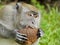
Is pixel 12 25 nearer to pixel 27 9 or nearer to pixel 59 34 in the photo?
pixel 27 9

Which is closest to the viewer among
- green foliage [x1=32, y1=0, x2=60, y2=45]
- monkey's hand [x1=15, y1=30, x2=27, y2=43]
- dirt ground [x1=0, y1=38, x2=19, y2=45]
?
monkey's hand [x1=15, y1=30, x2=27, y2=43]

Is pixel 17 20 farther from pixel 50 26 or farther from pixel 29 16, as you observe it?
pixel 50 26

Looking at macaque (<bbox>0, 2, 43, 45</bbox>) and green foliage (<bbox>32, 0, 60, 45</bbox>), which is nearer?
macaque (<bbox>0, 2, 43, 45</bbox>)

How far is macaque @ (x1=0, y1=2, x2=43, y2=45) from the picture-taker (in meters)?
3.37

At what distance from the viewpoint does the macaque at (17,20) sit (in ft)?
11.1

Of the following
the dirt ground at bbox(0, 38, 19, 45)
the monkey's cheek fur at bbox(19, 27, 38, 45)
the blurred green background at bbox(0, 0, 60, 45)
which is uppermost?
the monkey's cheek fur at bbox(19, 27, 38, 45)

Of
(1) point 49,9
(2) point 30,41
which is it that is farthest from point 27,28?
(1) point 49,9

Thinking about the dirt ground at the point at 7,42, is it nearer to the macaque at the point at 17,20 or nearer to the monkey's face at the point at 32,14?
the macaque at the point at 17,20

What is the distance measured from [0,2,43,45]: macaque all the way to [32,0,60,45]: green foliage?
2.42 feet

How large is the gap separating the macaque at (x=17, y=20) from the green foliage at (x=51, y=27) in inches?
29.0

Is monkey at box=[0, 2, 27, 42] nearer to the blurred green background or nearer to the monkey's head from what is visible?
the monkey's head

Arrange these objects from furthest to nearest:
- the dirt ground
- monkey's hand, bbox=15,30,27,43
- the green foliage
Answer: the green foliage → the dirt ground → monkey's hand, bbox=15,30,27,43

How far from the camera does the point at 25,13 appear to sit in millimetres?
3480

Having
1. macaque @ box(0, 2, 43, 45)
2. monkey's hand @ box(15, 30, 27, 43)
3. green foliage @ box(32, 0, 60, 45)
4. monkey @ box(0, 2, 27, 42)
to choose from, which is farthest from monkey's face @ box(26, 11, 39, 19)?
green foliage @ box(32, 0, 60, 45)
